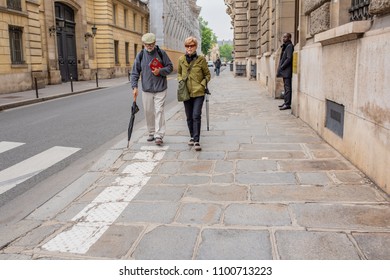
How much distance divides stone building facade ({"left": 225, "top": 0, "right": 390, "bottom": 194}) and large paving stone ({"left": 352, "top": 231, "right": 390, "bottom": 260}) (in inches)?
39.3

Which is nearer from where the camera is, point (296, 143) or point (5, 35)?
point (296, 143)

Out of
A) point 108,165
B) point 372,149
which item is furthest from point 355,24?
point 108,165

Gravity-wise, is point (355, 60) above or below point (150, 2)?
below

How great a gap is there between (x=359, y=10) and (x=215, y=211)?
3377 millimetres

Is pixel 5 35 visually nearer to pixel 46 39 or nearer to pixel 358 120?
pixel 46 39

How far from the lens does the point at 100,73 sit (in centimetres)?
3281

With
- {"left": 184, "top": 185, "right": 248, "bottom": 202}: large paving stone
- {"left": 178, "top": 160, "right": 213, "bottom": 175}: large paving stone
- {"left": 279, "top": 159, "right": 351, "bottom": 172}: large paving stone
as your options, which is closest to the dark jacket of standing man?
{"left": 279, "top": 159, "right": 351, "bottom": 172}: large paving stone

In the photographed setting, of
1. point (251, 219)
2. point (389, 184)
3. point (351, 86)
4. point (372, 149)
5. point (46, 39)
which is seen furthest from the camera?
point (46, 39)

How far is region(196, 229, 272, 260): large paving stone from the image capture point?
2.77 m

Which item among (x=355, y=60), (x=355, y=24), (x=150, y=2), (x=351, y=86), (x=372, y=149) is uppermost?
(x=150, y=2)

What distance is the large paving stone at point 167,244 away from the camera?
9.23ft

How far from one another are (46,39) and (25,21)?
518 cm

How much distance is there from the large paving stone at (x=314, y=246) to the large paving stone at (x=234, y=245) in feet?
0.37

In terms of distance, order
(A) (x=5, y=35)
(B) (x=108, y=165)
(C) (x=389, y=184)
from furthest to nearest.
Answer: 1. (A) (x=5, y=35)
2. (B) (x=108, y=165)
3. (C) (x=389, y=184)
